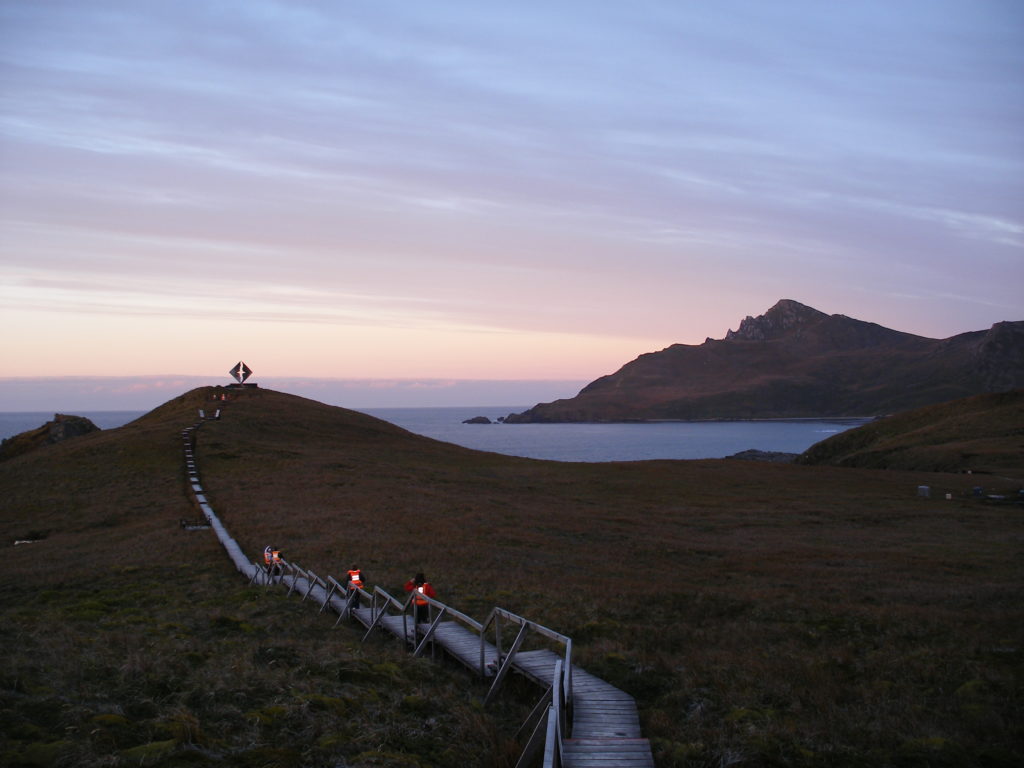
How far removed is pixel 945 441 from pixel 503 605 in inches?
3032

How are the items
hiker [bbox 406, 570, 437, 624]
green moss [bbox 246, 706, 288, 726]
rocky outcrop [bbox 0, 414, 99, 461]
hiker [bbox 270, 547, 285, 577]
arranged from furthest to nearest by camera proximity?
rocky outcrop [bbox 0, 414, 99, 461] → hiker [bbox 270, 547, 285, 577] → hiker [bbox 406, 570, 437, 624] → green moss [bbox 246, 706, 288, 726]

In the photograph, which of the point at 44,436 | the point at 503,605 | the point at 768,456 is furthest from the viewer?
the point at 768,456

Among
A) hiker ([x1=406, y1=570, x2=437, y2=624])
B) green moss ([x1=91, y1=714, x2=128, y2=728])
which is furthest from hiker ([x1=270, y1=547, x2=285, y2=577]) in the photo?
green moss ([x1=91, y1=714, x2=128, y2=728])

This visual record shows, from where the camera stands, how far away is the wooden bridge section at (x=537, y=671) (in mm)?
8844

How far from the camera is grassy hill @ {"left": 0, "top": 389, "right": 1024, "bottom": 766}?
938 cm

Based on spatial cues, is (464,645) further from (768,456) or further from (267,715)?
(768,456)

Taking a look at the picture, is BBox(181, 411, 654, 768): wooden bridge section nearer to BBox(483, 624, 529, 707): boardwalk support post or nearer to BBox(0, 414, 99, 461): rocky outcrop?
BBox(483, 624, 529, 707): boardwalk support post

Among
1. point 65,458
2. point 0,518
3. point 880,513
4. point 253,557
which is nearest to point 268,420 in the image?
point 65,458

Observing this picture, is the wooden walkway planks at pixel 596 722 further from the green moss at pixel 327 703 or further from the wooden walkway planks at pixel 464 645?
the green moss at pixel 327 703

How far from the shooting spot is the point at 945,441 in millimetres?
80000

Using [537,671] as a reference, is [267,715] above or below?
above

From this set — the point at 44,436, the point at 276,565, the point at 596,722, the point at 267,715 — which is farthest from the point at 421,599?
the point at 44,436

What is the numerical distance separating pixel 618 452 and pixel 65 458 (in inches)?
4928

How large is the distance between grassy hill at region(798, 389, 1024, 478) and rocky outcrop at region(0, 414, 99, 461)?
7901 centimetres
